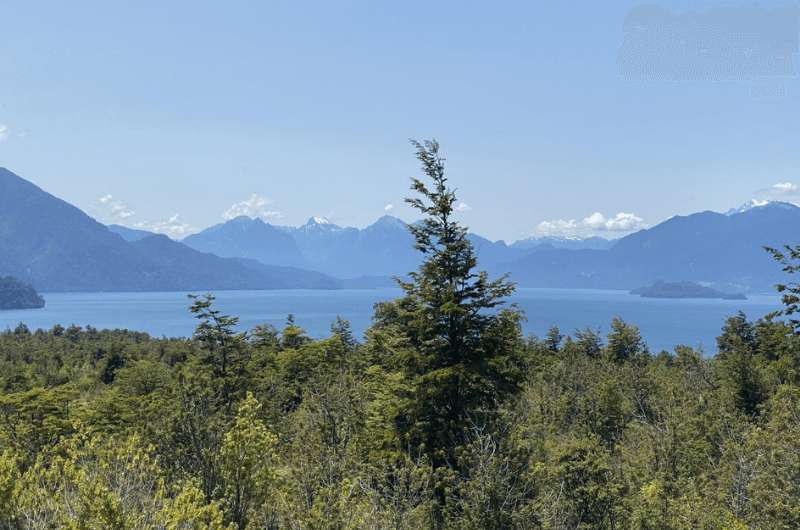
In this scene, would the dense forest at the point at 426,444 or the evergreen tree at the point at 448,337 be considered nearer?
the dense forest at the point at 426,444

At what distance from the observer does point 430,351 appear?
2291 cm

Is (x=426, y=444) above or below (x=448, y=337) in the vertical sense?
below

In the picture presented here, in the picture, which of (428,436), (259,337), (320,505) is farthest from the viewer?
(259,337)

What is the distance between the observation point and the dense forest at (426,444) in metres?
12.6

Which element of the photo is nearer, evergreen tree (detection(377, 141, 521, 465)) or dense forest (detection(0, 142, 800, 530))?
dense forest (detection(0, 142, 800, 530))

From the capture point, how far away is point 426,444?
72.3 ft

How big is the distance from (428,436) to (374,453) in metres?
2.41

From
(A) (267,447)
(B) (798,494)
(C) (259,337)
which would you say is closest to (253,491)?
(A) (267,447)

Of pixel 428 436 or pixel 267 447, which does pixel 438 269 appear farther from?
pixel 267 447

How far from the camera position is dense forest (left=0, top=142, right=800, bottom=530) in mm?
12586

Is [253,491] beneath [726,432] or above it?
above

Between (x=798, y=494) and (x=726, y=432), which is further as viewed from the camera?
(x=726, y=432)

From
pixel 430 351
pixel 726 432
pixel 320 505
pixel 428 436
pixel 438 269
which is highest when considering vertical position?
pixel 438 269

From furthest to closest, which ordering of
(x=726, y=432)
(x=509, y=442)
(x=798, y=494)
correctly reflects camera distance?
(x=726, y=432) < (x=509, y=442) < (x=798, y=494)
